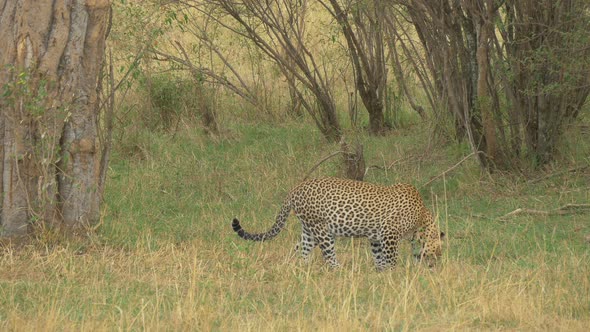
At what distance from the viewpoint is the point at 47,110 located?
25.1ft

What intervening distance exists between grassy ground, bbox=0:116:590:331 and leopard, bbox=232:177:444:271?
7.0 inches

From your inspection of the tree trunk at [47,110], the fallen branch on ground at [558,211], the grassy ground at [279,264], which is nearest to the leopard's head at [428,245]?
the grassy ground at [279,264]

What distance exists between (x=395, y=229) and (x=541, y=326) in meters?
2.38

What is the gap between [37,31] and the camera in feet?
25.2

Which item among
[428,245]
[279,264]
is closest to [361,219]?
[428,245]

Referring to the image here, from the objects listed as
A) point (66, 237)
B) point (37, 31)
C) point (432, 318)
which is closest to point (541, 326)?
point (432, 318)

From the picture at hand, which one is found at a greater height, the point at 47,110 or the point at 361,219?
the point at 47,110

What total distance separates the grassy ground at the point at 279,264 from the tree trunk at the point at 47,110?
30cm

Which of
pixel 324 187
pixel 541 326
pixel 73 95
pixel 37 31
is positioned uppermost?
pixel 37 31

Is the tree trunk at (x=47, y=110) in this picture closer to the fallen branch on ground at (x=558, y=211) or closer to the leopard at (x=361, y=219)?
the leopard at (x=361, y=219)

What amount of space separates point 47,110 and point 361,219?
8.31 ft

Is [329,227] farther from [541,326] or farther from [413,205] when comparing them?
[541,326]

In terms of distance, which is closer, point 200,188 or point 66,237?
point 66,237

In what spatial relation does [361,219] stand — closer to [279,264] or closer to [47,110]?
[279,264]
